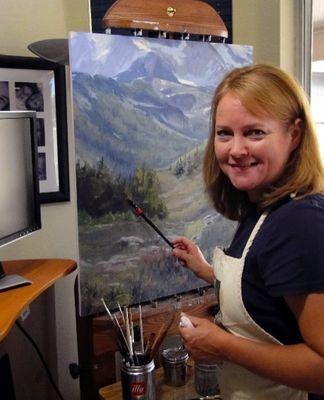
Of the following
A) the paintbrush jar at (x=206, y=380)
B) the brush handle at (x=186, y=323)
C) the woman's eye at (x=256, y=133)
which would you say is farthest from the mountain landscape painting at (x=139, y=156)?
the woman's eye at (x=256, y=133)

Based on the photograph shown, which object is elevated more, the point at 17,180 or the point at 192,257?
the point at 17,180

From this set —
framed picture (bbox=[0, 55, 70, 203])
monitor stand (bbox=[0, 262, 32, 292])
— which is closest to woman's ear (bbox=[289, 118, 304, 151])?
monitor stand (bbox=[0, 262, 32, 292])

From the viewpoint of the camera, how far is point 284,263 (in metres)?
0.84

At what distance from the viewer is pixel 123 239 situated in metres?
1.35

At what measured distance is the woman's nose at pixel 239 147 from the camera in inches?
37.2

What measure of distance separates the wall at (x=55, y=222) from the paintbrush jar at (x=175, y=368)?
46 centimetres

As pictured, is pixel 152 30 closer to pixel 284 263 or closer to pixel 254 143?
pixel 254 143

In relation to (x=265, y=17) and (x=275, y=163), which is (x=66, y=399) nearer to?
(x=275, y=163)

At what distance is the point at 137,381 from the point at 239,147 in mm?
656

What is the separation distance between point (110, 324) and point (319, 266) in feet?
2.26

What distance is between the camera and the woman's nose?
0.95 metres

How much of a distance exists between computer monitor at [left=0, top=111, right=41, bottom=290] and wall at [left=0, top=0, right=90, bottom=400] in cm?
24

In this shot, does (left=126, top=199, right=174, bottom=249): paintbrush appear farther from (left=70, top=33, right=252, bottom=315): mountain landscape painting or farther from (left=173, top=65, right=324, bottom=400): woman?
(left=173, top=65, right=324, bottom=400): woman

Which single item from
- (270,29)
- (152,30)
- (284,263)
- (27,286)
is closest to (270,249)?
(284,263)
